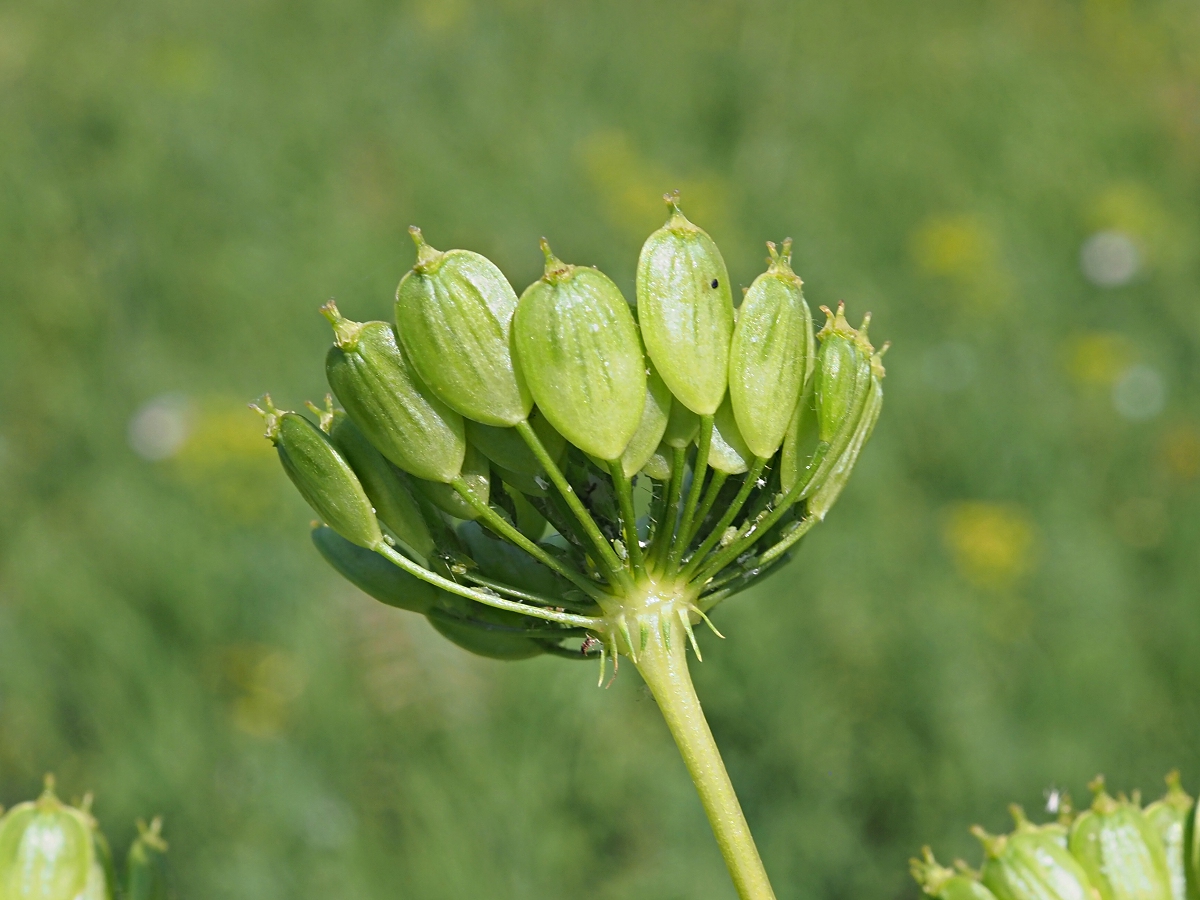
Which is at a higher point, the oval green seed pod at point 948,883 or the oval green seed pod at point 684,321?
the oval green seed pod at point 684,321

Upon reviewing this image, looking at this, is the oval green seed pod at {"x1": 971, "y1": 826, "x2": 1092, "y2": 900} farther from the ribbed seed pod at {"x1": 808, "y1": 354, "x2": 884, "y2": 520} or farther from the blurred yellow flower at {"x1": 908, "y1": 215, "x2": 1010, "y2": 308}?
the blurred yellow flower at {"x1": 908, "y1": 215, "x2": 1010, "y2": 308}

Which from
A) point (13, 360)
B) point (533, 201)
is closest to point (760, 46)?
point (533, 201)

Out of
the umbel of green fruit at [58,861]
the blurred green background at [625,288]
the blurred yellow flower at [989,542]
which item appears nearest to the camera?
the umbel of green fruit at [58,861]

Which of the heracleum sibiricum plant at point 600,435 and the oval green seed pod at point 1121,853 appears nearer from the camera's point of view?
the heracleum sibiricum plant at point 600,435

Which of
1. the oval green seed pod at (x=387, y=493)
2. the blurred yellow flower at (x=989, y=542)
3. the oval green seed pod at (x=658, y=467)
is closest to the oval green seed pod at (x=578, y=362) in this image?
the oval green seed pod at (x=658, y=467)

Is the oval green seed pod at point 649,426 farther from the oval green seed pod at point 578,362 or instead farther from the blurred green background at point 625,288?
the blurred green background at point 625,288

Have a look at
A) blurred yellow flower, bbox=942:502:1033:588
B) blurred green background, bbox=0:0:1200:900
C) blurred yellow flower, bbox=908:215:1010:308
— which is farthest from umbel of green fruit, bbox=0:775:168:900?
blurred yellow flower, bbox=908:215:1010:308

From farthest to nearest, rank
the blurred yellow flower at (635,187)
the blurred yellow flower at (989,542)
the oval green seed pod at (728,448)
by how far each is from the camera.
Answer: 1. the blurred yellow flower at (635,187)
2. the blurred yellow flower at (989,542)
3. the oval green seed pod at (728,448)
